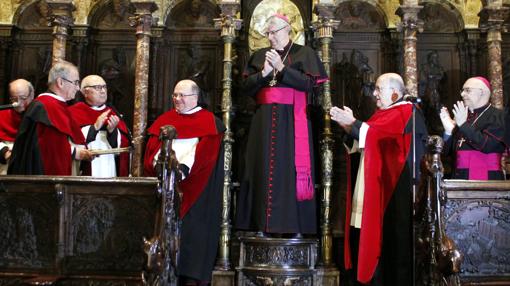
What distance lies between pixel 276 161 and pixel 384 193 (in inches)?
43.3

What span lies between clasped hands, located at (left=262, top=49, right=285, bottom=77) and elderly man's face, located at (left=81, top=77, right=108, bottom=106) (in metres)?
1.93

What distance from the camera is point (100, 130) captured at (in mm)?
6820

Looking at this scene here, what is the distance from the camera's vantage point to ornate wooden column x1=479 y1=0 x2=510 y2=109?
7.75 meters

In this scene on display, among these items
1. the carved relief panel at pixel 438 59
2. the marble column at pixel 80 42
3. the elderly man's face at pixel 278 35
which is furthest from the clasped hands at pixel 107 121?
the carved relief panel at pixel 438 59

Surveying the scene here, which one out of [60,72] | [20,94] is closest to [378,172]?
[60,72]

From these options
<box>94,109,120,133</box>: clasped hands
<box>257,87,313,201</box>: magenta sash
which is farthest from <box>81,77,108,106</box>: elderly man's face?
<box>257,87,313,201</box>: magenta sash

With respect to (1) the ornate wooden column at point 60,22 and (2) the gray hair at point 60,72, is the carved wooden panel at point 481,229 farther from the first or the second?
(1) the ornate wooden column at point 60,22

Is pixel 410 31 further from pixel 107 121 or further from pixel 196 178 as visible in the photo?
pixel 107 121

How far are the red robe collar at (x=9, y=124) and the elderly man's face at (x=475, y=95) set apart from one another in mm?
4897

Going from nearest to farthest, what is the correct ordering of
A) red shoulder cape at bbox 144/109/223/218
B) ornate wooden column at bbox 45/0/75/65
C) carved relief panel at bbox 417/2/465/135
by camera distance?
1. red shoulder cape at bbox 144/109/223/218
2. ornate wooden column at bbox 45/0/75/65
3. carved relief panel at bbox 417/2/465/135

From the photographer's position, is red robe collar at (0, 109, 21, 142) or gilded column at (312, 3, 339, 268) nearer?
gilded column at (312, 3, 339, 268)

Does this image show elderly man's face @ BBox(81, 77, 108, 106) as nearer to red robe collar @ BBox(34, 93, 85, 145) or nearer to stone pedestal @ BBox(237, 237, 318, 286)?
red robe collar @ BBox(34, 93, 85, 145)

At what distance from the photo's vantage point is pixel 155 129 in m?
6.52

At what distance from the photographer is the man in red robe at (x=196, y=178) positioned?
19.6ft
